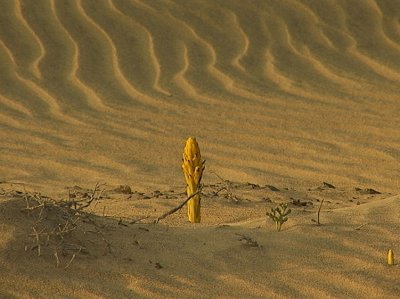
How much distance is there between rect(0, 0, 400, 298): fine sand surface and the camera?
3064mm

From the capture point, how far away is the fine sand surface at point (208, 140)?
306 cm

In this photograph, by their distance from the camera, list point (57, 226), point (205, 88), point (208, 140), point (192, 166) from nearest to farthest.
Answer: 1. point (57, 226)
2. point (192, 166)
3. point (208, 140)
4. point (205, 88)

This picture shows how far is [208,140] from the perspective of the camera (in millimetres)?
6625

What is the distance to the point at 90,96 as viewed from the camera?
7594mm

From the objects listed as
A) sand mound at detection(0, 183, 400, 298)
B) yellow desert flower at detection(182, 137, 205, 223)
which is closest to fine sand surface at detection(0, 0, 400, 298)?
sand mound at detection(0, 183, 400, 298)

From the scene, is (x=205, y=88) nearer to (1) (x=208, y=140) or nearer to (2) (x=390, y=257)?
(1) (x=208, y=140)

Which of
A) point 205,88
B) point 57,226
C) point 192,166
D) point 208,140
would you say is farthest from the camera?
point 205,88

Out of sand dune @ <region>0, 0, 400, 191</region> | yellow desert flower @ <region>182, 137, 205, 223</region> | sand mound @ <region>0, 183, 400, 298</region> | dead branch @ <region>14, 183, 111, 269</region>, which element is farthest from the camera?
sand dune @ <region>0, 0, 400, 191</region>

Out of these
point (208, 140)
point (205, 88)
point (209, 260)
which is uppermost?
point (205, 88)

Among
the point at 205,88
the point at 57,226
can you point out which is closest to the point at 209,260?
the point at 57,226

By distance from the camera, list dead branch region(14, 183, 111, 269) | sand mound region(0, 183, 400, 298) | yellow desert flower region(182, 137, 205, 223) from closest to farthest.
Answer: sand mound region(0, 183, 400, 298) → dead branch region(14, 183, 111, 269) → yellow desert flower region(182, 137, 205, 223)

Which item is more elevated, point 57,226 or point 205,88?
point 205,88

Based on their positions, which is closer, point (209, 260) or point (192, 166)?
point (209, 260)

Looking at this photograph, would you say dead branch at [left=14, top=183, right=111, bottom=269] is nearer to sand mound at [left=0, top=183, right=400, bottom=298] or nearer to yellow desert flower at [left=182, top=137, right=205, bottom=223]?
sand mound at [left=0, top=183, right=400, bottom=298]
